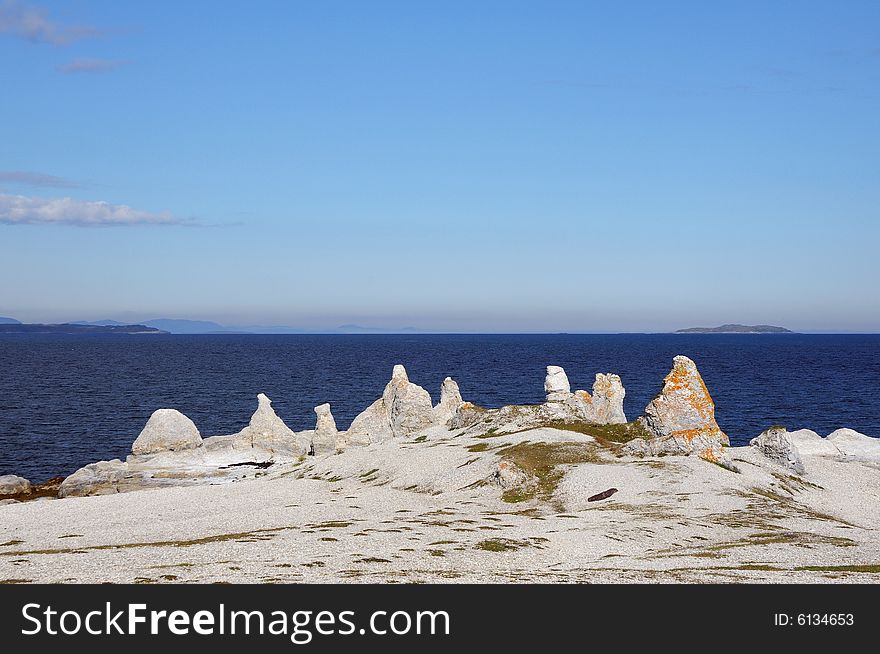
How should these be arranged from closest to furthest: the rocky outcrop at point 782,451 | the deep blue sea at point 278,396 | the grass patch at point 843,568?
the grass patch at point 843,568 < the rocky outcrop at point 782,451 < the deep blue sea at point 278,396

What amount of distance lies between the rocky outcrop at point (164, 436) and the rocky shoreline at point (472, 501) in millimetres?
160

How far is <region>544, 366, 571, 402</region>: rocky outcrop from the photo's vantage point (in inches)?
2759

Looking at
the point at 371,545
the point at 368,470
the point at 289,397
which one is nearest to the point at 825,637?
the point at 371,545

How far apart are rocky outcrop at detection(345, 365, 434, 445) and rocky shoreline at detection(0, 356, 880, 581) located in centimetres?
18

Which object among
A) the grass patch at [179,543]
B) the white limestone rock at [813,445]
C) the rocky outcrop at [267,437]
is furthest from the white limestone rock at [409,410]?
the grass patch at [179,543]

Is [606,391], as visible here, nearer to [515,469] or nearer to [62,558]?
[515,469]

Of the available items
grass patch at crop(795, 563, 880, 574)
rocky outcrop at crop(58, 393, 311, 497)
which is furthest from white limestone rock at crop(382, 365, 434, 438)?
grass patch at crop(795, 563, 880, 574)

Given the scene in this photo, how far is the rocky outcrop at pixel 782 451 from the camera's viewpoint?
54594 millimetres

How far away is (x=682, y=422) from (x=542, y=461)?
10.5 m

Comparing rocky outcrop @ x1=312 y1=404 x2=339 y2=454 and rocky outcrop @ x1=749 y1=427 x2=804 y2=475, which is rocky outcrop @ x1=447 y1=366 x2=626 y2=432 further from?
rocky outcrop @ x1=749 y1=427 x2=804 y2=475

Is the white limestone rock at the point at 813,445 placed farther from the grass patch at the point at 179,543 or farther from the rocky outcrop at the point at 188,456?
the grass patch at the point at 179,543

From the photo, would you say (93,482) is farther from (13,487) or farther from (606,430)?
(606,430)

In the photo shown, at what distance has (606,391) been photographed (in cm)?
7338

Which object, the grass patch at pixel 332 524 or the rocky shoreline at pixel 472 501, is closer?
the rocky shoreline at pixel 472 501
